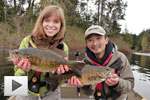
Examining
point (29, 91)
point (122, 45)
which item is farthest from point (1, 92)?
point (122, 45)

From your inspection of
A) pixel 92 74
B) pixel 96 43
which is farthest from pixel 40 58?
pixel 96 43

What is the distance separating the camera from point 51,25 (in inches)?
95.2

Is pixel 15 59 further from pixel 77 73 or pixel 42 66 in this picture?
pixel 77 73

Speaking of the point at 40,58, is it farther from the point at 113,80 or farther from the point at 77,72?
the point at 113,80

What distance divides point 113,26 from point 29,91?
35.5 meters

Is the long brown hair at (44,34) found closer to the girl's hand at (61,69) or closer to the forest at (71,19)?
the girl's hand at (61,69)

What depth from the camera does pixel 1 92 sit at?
675cm

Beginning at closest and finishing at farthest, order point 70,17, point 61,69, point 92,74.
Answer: point 61,69 → point 92,74 → point 70,17

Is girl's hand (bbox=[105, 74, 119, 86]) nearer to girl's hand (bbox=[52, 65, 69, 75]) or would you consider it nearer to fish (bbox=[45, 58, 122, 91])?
fish (bbox=[45, 58, 122, 91])

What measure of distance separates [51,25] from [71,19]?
29996 millimetres

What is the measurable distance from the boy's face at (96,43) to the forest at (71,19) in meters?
15.9

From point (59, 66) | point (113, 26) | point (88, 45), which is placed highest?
point (113, 26)

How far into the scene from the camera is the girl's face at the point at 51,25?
2.44 m

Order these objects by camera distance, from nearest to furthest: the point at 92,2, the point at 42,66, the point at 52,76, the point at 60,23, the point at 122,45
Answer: the point at 42,66, the point at 52,76, the point at 60,23, the point at 122,45, the point at 92,2
